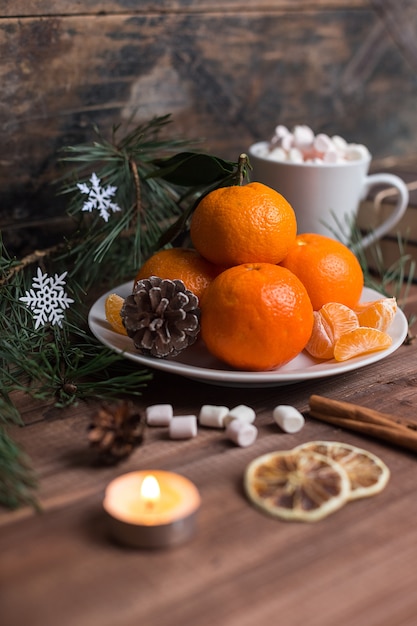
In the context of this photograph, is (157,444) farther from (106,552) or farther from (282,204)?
(282,204)

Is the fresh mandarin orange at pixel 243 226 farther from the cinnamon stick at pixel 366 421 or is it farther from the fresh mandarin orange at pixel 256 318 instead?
the cinnamon stick at pixel 366 421

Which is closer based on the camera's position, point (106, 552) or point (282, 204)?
point (106, 552)

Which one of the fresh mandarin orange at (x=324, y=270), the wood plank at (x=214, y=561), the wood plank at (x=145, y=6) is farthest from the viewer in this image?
the wood plank at (x=145, y=6)

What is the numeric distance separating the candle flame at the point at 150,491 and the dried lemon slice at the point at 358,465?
0.14 m

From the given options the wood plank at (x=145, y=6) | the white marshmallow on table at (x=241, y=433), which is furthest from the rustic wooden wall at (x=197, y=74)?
the white marshmallow on table at (x=241, y=433)

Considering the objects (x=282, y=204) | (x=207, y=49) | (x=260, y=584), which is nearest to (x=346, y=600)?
(x=260, y=584)

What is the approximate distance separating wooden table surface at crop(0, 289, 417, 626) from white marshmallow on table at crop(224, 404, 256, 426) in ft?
0.05

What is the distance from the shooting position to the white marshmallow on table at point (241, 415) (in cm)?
65

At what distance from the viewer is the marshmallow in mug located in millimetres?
1013

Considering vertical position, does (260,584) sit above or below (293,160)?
below

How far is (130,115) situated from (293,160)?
24 cm

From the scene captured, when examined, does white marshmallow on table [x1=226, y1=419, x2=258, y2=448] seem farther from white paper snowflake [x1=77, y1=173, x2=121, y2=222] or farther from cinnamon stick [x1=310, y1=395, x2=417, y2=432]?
white paper snowflake [x1=77, y1=173, x2=121, y2=222]

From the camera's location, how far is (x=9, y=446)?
579mm

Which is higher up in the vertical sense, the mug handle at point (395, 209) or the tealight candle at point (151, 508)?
the mug handle at point (395, 209)
